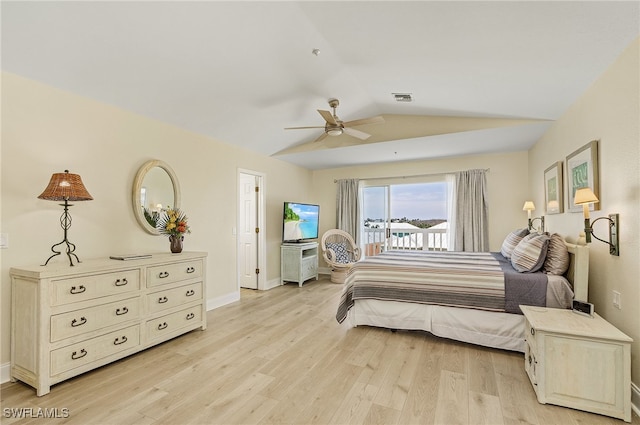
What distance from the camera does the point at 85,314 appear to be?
2.36 metres

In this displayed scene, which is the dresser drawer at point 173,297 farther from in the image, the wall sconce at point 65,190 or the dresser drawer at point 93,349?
the wall sconce at point 65,190

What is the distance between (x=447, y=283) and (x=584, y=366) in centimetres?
123

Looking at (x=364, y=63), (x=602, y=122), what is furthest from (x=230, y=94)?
(x=602, y=122)

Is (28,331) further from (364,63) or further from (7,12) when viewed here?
(364,63)

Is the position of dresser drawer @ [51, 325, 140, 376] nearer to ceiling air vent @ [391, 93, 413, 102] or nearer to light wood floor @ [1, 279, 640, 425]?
light wood floor @ [1, 279, 640, 425]

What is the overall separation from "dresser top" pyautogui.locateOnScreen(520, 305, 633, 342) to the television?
4040mm

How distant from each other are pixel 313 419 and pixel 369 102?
374 cm

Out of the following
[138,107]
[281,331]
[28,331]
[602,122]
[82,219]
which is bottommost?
[281,331]

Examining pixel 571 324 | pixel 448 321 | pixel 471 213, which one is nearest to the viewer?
pixel 571 324

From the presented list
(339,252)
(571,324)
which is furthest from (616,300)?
(339,252)

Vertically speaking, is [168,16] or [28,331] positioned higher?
[168,16]

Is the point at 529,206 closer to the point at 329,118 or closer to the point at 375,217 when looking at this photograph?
the point at 375,217

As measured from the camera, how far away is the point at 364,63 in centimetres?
298

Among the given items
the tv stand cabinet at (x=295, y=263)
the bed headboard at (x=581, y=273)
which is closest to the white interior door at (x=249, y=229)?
the tv stand cabinet at (x=295, y=263)
